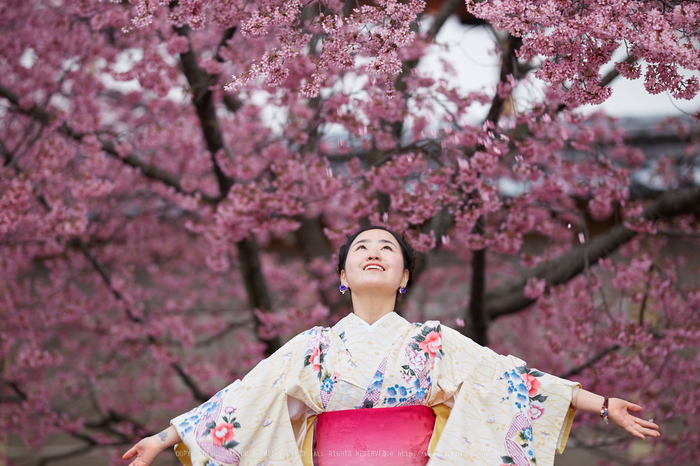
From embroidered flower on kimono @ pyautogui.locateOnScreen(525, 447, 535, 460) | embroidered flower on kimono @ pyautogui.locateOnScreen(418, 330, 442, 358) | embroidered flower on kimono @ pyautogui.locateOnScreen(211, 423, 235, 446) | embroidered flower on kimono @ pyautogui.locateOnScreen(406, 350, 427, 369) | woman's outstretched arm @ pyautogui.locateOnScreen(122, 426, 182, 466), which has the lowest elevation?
woman's outstretched arm @ pyautogui.locateOnScreen(122, 426, 182, 466)

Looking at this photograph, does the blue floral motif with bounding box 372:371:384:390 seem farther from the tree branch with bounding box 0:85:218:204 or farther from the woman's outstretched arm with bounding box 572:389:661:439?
the tree branch with bounding box 0:85:218:204

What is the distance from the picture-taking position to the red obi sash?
2.58 meters

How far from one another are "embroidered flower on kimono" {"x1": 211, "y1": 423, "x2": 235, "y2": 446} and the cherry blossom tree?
1.49 m

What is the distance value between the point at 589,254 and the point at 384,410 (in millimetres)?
2604

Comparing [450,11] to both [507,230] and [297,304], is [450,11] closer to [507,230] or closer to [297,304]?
[507,230]

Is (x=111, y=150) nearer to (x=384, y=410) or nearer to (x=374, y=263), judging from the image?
(x=374, y=263)

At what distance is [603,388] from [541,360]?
1.83 meters

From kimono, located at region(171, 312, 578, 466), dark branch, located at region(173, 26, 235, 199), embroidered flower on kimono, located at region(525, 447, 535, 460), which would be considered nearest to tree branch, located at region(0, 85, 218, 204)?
dark branch, located at region(173, 26, 235, 199)

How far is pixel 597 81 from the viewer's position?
2.74 metres

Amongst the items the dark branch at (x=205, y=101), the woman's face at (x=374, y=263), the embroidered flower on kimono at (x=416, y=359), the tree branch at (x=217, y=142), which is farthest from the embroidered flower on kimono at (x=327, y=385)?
the dark branch at (x=205, y=101)

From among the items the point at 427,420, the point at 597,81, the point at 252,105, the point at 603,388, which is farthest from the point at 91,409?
the point at 597,81

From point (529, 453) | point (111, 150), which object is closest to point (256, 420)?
point (529, 453)

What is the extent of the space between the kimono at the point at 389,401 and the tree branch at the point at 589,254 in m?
1.99

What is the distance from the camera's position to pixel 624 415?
2479 mm
